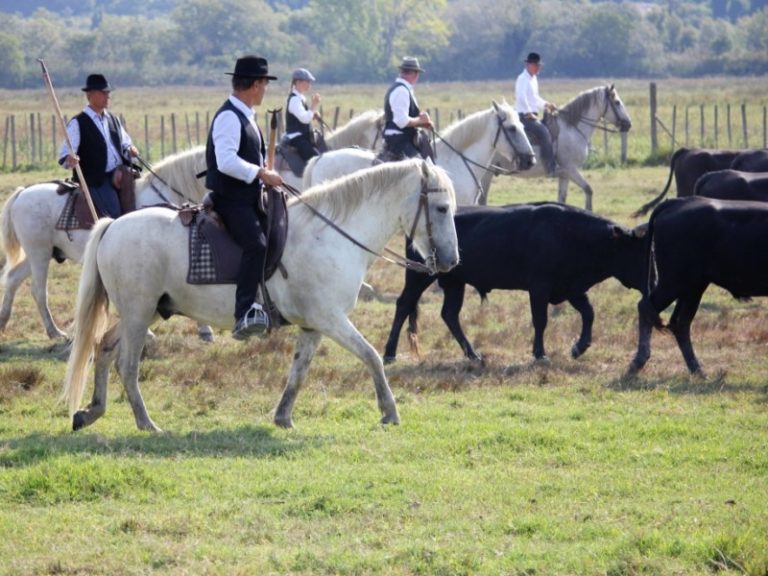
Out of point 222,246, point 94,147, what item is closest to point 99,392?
point 222,246

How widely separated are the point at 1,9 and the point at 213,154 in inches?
7363

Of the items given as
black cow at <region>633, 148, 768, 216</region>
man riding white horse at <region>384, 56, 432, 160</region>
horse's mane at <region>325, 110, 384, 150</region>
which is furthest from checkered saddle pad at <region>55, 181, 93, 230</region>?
black cow at <region>633, 148, 768, 216</region>

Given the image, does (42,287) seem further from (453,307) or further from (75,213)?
(453,307)

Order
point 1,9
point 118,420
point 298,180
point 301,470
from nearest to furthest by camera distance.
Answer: point 301,470, point 118,420, point 298,180, point 1,9

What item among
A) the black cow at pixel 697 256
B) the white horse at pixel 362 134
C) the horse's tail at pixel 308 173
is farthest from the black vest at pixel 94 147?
the white horse at pixel 362 134

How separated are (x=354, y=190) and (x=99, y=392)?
2.37 m

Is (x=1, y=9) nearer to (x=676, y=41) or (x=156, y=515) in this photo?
(x=676, y=41)

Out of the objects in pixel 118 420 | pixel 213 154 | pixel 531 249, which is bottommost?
pixel 118 420

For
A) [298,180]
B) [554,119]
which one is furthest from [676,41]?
[298,180]

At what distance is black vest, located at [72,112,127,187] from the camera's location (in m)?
12.8

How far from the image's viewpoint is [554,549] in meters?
7.29

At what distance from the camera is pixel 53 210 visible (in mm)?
Answer: 14008

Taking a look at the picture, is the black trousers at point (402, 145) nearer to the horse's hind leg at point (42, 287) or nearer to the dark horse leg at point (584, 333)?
the dark horse leg at point (584, 333)

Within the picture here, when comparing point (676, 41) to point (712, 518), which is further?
point (676, 41)
